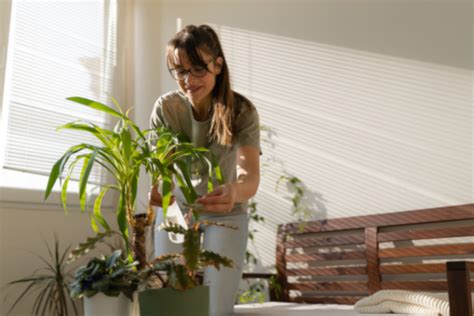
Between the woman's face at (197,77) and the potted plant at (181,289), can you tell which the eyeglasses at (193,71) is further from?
the potted plant at (181,289)

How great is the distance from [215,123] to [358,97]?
167 cm

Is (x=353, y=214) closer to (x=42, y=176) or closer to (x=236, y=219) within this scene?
(x=236, y=219)

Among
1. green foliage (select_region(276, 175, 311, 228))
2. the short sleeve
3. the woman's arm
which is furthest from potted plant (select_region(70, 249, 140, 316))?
green foliage (select_region(276, 175, 311, 228))

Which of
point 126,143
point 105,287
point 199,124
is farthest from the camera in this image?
point 199,124

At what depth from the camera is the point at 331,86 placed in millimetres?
3521

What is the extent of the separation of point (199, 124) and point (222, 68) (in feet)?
0.82

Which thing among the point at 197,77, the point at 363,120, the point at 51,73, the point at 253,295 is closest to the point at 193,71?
the point at 197,77

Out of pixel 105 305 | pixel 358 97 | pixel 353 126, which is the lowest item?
pixel 105 305

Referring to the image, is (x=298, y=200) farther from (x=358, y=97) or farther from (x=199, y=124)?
(x=199, y=124)

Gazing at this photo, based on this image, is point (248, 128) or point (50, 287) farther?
point (50, 287)

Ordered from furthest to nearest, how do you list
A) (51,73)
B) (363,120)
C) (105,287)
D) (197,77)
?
(51,73) < (363,120) < (197,77) < (105,287)

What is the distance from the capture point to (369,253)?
3.14 metres

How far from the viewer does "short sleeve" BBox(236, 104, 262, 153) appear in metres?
1.99

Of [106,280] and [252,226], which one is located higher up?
[252,226]
